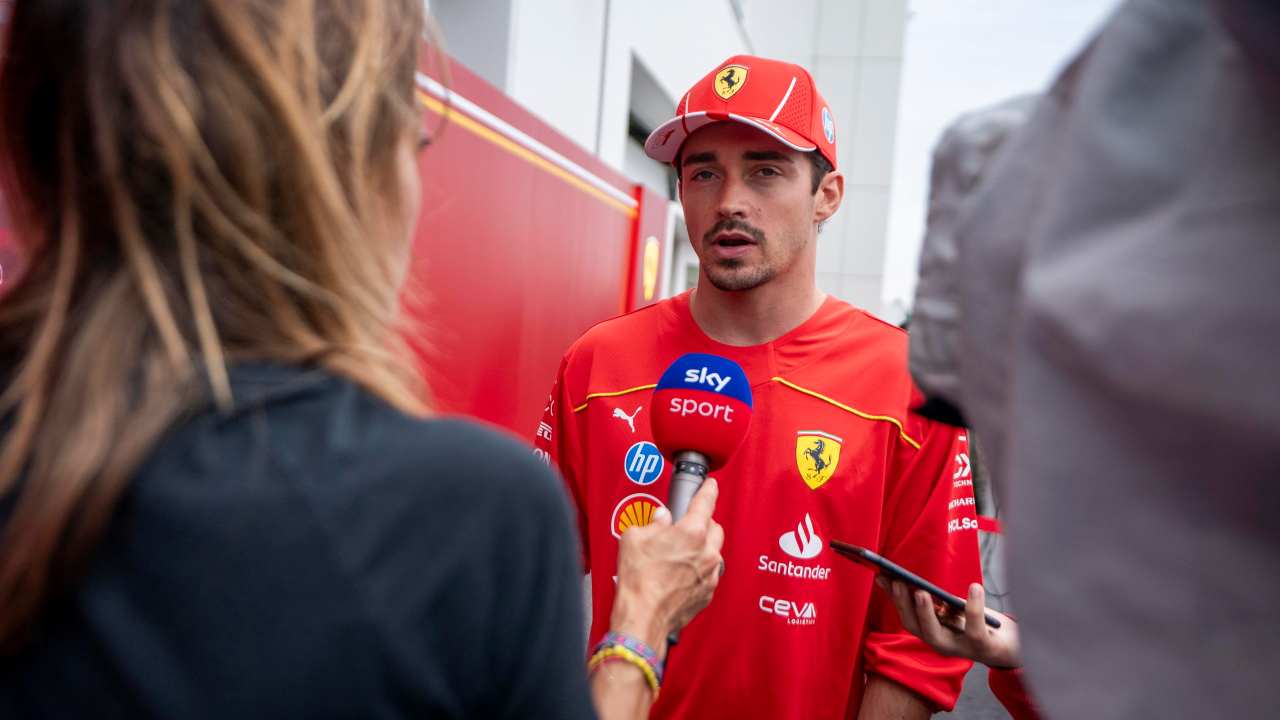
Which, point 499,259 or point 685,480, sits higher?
point 499,259

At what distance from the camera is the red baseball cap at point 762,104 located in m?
1.88

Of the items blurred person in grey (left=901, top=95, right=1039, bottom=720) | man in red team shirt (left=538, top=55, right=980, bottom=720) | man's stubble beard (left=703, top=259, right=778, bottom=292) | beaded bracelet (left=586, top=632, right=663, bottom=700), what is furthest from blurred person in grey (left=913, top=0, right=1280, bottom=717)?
man's stubble beard (left=703, top=259, right=778, bottom=292)

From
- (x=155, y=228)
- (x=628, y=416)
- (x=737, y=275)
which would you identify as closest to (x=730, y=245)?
(x=737, y=275)

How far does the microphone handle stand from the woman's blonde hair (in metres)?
0.63

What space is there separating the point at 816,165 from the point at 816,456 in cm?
69

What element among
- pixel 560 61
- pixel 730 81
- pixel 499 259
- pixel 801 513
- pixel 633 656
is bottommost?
pixel 633 656

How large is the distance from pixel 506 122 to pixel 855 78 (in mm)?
14895

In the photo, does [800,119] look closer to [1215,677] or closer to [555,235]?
[1215,677]

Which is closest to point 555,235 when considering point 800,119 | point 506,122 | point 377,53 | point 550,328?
point 550,328

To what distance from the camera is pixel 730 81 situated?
193cm

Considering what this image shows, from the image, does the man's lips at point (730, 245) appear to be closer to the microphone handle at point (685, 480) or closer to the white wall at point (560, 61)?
the microphone handle at point (685, 480)

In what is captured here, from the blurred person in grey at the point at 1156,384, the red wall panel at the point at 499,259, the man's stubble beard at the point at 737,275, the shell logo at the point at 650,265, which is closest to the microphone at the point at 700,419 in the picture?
the man's stubble beard at the point at 737,275

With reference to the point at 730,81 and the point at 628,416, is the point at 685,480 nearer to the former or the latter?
the point at 628,416

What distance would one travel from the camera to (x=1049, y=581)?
1.64ft
